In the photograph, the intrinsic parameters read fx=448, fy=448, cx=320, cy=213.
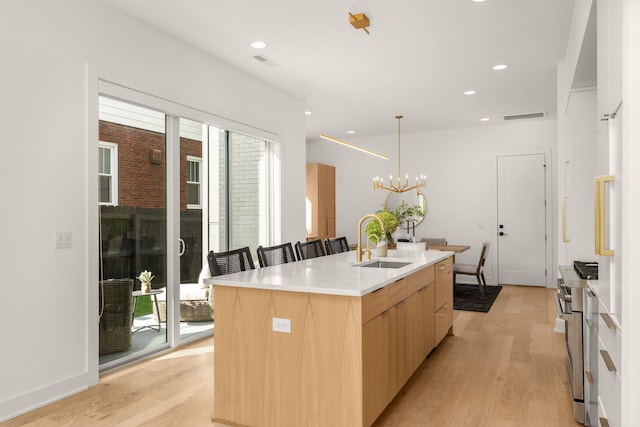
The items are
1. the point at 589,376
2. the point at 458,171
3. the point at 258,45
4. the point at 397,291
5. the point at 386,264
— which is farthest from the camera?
the point at 458,171

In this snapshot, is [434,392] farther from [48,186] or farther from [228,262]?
[48,186]

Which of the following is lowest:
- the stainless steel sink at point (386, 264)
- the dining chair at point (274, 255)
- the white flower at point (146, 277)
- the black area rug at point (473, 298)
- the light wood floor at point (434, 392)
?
the light wood floor at point (434, 392)

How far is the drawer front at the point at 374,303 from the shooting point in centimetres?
224

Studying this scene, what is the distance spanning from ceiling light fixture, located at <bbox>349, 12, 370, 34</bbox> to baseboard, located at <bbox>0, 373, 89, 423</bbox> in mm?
3342

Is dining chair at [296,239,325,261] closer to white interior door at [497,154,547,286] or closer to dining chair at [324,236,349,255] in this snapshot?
dining chair at [324,236,349,255]

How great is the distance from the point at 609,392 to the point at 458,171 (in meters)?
6.73

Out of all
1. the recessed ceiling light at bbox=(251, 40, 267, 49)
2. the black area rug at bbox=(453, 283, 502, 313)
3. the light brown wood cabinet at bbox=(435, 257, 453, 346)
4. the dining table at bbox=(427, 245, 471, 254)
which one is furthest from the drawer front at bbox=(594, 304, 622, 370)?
the dining table at bbox=(427, 245, 471, 254)

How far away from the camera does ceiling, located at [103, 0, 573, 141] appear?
3.51 m

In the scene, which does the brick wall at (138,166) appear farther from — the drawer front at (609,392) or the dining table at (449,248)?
the dining table at (449,248)

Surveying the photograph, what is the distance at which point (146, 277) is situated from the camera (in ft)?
12.9

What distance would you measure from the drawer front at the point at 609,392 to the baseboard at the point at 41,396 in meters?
3.16

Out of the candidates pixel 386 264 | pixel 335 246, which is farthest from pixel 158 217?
pixel 386 264

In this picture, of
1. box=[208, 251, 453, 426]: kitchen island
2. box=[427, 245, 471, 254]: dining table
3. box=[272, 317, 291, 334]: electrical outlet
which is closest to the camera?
box=[208, 251, 453, 426]: kitchen island

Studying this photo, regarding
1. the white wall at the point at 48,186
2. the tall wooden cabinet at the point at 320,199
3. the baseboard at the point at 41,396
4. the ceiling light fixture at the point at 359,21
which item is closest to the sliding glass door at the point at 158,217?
the white wall at the point at 48,186
